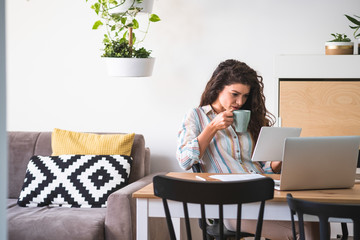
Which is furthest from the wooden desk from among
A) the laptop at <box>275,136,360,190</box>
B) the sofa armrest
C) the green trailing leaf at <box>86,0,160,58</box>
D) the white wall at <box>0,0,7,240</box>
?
the green trailing leaf at <box>86,0,160,58</box>

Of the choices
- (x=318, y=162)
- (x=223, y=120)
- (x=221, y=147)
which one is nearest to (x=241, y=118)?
(x=223, y=120)

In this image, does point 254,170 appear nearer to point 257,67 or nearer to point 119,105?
point 257,67

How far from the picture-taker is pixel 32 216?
2.82 meters

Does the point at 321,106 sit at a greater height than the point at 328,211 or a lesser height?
greater

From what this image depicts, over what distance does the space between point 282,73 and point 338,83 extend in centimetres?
33

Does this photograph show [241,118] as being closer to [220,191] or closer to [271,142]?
[271,142]

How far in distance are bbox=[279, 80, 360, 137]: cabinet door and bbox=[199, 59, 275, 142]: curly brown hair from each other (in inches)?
16.8

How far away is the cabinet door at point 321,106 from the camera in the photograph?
10.3ft

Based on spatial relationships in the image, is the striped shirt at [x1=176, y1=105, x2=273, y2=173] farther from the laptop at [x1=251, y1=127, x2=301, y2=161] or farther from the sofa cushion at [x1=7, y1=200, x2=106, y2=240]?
the sofa cushion at [x1=7, y1=200, x2=106, y2=240]

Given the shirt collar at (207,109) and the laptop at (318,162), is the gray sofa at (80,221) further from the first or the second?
the laptop at (318,162)

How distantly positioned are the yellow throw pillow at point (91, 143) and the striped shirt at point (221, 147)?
2.32 feet

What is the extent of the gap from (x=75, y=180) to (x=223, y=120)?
1.06 m

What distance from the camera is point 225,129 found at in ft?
8.79

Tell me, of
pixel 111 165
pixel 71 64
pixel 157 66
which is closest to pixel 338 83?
pixel 157 66
